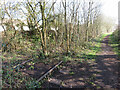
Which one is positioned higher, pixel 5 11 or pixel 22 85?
pixel 5 11

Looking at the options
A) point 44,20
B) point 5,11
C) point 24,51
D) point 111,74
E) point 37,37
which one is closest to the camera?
point 111,74

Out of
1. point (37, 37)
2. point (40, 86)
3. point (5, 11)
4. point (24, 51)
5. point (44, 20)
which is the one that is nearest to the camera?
point (40, 86)

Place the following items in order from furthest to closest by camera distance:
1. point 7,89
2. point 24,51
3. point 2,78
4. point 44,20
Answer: point 24,51, point 44,20, point 2,78, point 7,89

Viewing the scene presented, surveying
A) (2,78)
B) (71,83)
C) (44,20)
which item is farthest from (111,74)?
(44,20)

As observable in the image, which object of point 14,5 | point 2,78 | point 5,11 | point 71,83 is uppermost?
point 14,5

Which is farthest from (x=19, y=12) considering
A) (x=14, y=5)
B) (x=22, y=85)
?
(x=22, y=85)

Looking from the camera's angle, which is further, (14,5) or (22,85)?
(14,5)

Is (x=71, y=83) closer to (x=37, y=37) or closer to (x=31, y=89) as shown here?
(x=31, y=89)

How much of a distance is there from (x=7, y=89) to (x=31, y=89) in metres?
0.99

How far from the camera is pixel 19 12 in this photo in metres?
11.3

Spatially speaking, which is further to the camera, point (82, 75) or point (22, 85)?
point (82, 75)

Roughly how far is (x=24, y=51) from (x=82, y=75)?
7.70 metres

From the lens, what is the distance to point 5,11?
31.8 feet

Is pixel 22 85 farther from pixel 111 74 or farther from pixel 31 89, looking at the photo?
pixel 111 74
